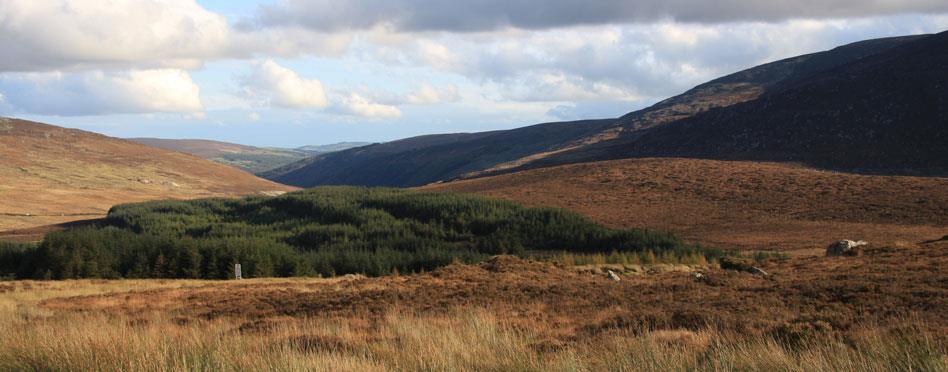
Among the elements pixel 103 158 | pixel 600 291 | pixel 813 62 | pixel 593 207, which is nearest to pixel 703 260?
pixel 600 291

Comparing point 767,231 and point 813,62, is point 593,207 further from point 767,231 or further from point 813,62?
point 813,62

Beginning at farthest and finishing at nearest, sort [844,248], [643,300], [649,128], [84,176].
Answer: [649,128]
[84,176]
[844,248]
[643,300]

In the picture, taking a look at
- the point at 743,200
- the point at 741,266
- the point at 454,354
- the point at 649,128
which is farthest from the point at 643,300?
the point at 649,128

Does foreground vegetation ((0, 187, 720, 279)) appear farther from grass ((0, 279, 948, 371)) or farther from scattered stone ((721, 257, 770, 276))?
grass ((0, 279, 948, 371))

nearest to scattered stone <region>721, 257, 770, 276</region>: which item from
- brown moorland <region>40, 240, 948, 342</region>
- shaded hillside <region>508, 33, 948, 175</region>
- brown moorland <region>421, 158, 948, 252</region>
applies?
brown moorland <region>40, 240, 948, 342</region>

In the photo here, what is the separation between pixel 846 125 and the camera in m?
87.4

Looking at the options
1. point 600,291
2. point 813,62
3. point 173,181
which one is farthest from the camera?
point 813,62

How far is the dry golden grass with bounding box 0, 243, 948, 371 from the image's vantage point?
7543mm

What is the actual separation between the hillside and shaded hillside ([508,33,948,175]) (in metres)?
56.9

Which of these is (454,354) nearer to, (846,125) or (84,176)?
(846,125)

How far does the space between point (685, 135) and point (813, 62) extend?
6432 centimetres

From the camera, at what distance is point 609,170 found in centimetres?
7012

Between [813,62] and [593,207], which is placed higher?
[813,62]

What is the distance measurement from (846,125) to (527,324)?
275 ft
